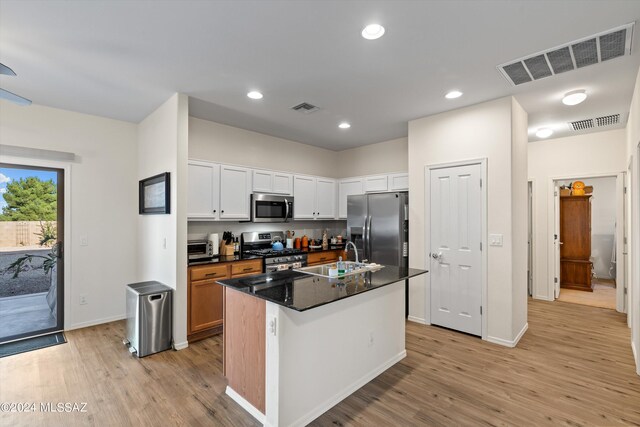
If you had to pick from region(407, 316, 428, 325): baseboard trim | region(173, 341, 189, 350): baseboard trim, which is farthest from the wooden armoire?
region(173, 341, 189, 350): baseboard trim

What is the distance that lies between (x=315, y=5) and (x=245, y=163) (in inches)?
122

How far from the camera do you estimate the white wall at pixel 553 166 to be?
4.73 meters

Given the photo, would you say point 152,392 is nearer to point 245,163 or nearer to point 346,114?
point 245,163

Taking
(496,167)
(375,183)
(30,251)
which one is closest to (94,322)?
(30,251)

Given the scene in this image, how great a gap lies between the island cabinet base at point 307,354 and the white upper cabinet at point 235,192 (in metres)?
1.97

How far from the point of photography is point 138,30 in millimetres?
2238

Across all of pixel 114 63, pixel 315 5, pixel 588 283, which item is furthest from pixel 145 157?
pixel 588 283

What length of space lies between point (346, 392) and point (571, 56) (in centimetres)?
334

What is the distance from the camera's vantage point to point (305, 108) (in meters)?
3.85

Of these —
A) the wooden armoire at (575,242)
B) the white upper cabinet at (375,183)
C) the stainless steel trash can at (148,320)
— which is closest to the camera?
the stainless steel trash can at (148,320)

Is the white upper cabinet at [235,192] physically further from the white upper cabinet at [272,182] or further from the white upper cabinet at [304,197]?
the white upper cabinet at [304,197]

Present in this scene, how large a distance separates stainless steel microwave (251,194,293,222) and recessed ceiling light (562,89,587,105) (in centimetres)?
377

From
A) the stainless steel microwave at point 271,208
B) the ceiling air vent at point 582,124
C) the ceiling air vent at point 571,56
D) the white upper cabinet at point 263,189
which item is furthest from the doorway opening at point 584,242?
the stainless steel microwave at point 271,208

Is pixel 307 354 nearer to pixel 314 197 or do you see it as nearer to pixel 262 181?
pixel 262 181
